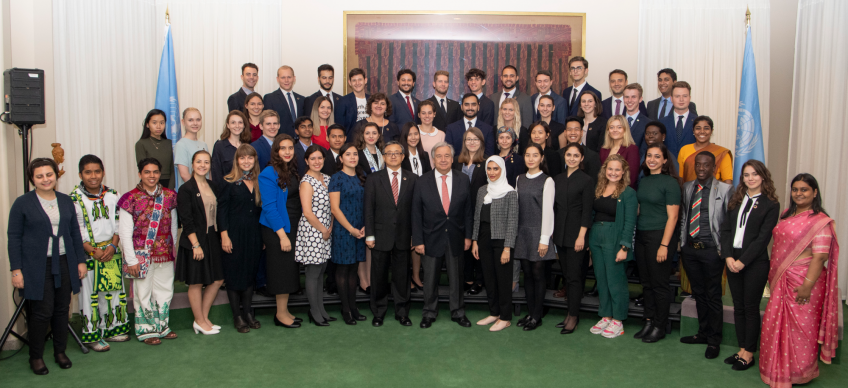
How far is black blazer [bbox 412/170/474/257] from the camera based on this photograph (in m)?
4.69

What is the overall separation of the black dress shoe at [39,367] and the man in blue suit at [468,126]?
3767 millimetres

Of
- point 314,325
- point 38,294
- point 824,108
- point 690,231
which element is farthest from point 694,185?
point 38,294

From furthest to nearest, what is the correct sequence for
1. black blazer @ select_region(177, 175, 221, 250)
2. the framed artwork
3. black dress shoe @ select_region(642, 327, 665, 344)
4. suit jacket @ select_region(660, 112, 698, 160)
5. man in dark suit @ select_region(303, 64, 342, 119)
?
1. the framed artwork
2. man in dark suit @ select_region(303, 64, 342, 119)
3. suit jacket @ select_region(660, 112, 698, 160)
4. black dress shoe @ select_region(642, 327, 665, 344)
5. black blazer @ select_region(177, 175, 221, 250)

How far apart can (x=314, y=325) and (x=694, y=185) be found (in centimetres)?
338

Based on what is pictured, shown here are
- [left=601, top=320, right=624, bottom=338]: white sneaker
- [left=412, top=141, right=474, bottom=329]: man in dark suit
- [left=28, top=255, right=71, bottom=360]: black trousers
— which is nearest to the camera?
[left=28, top=255, right=71, bottom=360]: black trousers

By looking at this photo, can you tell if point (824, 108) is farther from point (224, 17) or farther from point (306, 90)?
point (224, 17)

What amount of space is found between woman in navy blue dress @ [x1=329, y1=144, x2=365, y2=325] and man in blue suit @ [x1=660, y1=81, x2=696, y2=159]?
3034 millimetres

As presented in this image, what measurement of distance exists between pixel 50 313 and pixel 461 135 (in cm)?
367

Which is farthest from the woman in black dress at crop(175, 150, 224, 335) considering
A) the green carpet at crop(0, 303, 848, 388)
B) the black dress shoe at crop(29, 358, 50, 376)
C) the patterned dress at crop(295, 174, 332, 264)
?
the black dress shoe at crop(29, 358, 50, 376)

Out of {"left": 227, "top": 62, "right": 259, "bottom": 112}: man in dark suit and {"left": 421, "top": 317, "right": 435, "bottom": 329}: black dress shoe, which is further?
{"left": 227, "top": 62, "right": 259, "bottom": 112}: man in dark suit

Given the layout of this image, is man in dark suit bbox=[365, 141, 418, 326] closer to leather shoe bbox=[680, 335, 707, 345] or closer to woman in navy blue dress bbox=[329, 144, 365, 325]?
woman in navy blue dress bbox=[329, 144, 365, 325]

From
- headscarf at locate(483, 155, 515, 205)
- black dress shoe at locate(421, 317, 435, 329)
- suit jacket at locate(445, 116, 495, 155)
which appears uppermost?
suit jacket at locate(445, 116, 495, 155)

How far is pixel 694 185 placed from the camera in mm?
4320

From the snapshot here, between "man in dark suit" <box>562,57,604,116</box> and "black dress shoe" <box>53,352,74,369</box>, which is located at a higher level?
"man in dark suit" <box>562,57,604,116</box>
